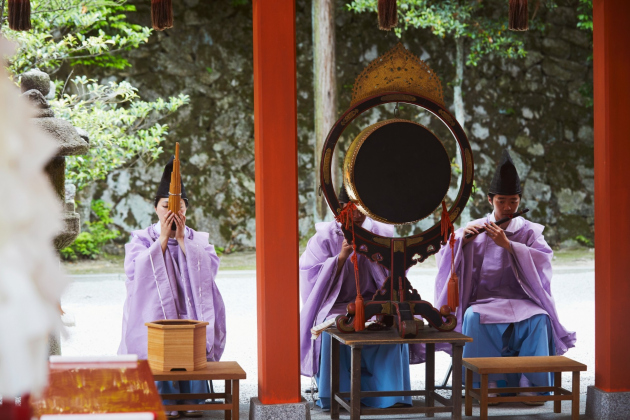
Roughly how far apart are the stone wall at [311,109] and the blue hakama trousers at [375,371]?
8533 mm

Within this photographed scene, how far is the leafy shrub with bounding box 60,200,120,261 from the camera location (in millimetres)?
12609

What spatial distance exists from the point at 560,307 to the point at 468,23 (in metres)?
5.78

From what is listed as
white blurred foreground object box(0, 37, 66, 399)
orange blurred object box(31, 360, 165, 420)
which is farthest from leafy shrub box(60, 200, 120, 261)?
white blurred foreground object box(0, 37, 66, 399)

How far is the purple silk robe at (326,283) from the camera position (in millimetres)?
5102

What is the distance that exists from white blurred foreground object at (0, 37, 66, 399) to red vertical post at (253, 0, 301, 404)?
3.42 m

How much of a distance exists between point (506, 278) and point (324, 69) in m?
6.62

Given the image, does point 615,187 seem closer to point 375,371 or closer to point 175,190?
point 375,371

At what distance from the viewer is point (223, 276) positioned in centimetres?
1179

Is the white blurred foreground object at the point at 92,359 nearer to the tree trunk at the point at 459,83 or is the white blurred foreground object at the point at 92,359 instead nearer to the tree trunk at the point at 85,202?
the tree trunk at the point at 85,202

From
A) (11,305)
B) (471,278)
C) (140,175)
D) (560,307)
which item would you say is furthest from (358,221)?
(140,175)

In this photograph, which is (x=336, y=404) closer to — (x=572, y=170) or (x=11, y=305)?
(x=11, y=305)

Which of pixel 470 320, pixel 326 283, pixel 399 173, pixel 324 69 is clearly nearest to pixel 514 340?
pixel 470 320

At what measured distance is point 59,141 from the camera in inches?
182

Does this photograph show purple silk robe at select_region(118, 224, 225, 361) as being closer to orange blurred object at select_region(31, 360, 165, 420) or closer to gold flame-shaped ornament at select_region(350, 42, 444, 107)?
gold flame-shaped ornament at select_region(350, 42, 444, 107)
